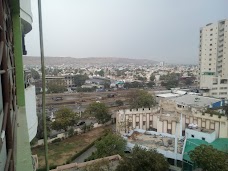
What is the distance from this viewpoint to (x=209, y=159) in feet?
27.2

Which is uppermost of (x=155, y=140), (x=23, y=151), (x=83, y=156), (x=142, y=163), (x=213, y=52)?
(x=213, y=52)

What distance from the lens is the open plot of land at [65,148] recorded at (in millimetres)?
12164

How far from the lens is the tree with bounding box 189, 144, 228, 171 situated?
8164 mm

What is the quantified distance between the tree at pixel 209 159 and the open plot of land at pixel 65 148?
648cm

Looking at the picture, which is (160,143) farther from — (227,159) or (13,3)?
(13,3)

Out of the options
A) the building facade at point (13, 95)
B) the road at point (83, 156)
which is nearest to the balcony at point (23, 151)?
the building facade at point (13, 95)

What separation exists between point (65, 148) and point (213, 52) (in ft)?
83.3

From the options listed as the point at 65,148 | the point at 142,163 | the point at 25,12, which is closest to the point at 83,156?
the point at 65,148

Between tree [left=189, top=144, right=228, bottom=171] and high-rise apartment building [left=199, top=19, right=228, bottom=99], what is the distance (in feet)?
67.9

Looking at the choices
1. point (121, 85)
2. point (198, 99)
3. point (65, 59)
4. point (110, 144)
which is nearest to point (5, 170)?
point (110, 144)

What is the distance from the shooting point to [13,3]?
200 cm

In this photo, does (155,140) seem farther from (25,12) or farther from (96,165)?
(25,12)

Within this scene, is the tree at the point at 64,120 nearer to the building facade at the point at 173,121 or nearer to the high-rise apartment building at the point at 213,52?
the building facade at the point at 173,121

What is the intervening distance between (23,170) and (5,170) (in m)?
0.80
